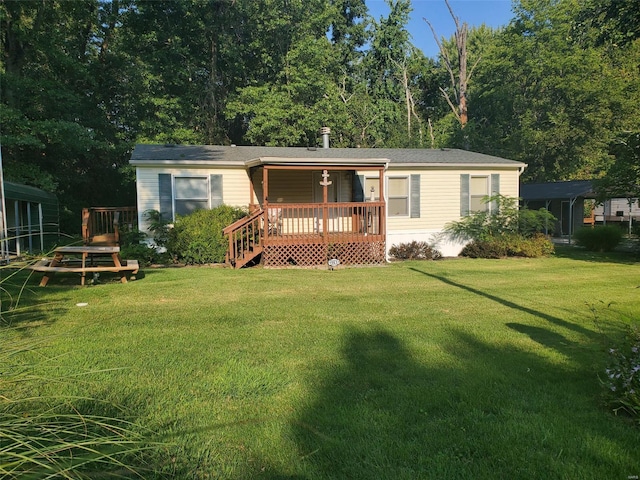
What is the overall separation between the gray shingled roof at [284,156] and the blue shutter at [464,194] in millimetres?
578

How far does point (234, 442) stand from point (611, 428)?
2.59 m

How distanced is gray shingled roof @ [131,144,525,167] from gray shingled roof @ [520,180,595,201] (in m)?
8.42

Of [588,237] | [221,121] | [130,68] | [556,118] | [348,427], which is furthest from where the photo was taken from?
[556,118]

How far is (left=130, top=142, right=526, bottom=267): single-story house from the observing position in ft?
40.8

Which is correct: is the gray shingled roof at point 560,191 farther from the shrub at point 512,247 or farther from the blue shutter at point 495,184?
the shrub at point 512,247

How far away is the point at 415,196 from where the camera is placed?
15195 mm

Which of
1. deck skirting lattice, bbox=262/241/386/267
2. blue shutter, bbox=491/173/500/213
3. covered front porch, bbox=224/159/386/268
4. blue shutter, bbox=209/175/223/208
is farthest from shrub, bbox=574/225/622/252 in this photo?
blue shutter, bbox=209/175/223/208

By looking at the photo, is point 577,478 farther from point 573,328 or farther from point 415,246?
point 415,246

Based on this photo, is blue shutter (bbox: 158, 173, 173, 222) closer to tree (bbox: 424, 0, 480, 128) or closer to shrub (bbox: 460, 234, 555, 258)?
shrub (bbox: 460, 234, 555, 258)

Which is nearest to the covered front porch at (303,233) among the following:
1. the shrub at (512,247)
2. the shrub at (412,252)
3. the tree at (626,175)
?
the shrub at (412,252)

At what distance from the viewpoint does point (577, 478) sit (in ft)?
8.23

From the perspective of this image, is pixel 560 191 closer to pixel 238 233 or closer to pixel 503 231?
pixel 503 231

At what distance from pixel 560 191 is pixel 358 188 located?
1411 centimetres

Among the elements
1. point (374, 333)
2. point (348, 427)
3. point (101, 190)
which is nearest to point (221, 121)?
point (101, 190)
